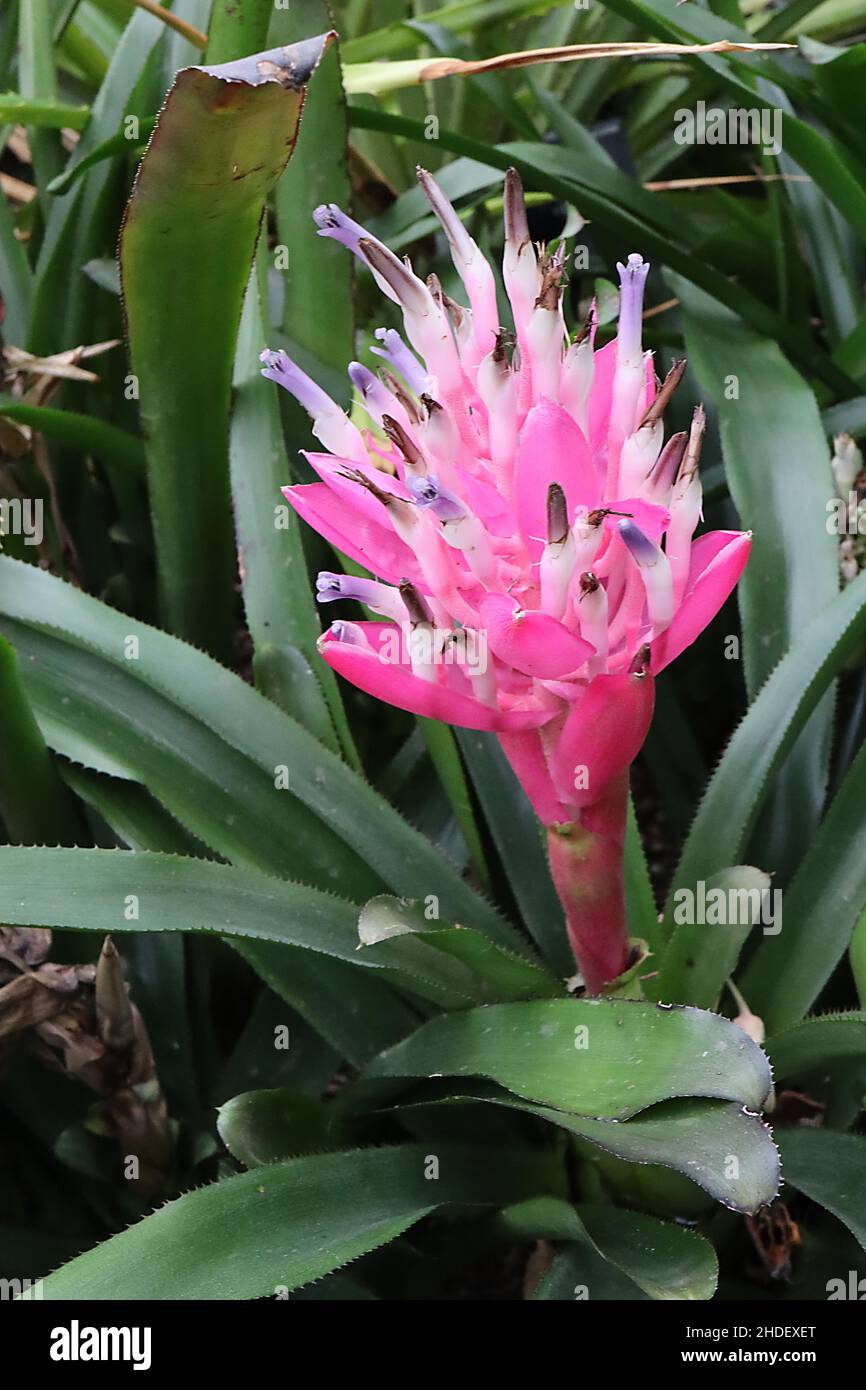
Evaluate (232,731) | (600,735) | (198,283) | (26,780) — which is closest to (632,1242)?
(600,735)

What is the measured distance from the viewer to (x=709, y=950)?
2.61 ft

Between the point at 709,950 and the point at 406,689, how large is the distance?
0.33 meters

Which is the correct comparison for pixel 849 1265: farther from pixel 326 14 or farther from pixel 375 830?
pixel 326 14

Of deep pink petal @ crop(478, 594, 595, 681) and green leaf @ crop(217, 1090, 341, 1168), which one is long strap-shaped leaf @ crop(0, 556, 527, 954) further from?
deep pink petal @ crop(478, 594, 595, 681)

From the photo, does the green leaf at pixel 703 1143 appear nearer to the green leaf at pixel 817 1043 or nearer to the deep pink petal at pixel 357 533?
the green leaf at pixel 817 1043

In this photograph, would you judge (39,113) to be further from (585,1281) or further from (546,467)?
(585,1281)

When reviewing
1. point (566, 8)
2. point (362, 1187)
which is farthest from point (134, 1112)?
point (566, 8)

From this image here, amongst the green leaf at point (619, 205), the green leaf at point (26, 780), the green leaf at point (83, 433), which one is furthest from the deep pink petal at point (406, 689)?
the green leaf at point (619, 205)

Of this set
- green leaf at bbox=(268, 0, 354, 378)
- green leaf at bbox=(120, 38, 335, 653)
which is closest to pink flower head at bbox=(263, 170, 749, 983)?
green leaf at bbox=(120, 38, 335, 653)

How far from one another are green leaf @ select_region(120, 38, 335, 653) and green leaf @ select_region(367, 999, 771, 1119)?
21.4 inches

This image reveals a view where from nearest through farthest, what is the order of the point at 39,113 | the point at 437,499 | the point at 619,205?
the point at 437,499 → the point at 39,113 → the point at 619,205

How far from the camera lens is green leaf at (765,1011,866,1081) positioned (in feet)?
2.43

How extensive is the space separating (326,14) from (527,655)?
77 centimetres
